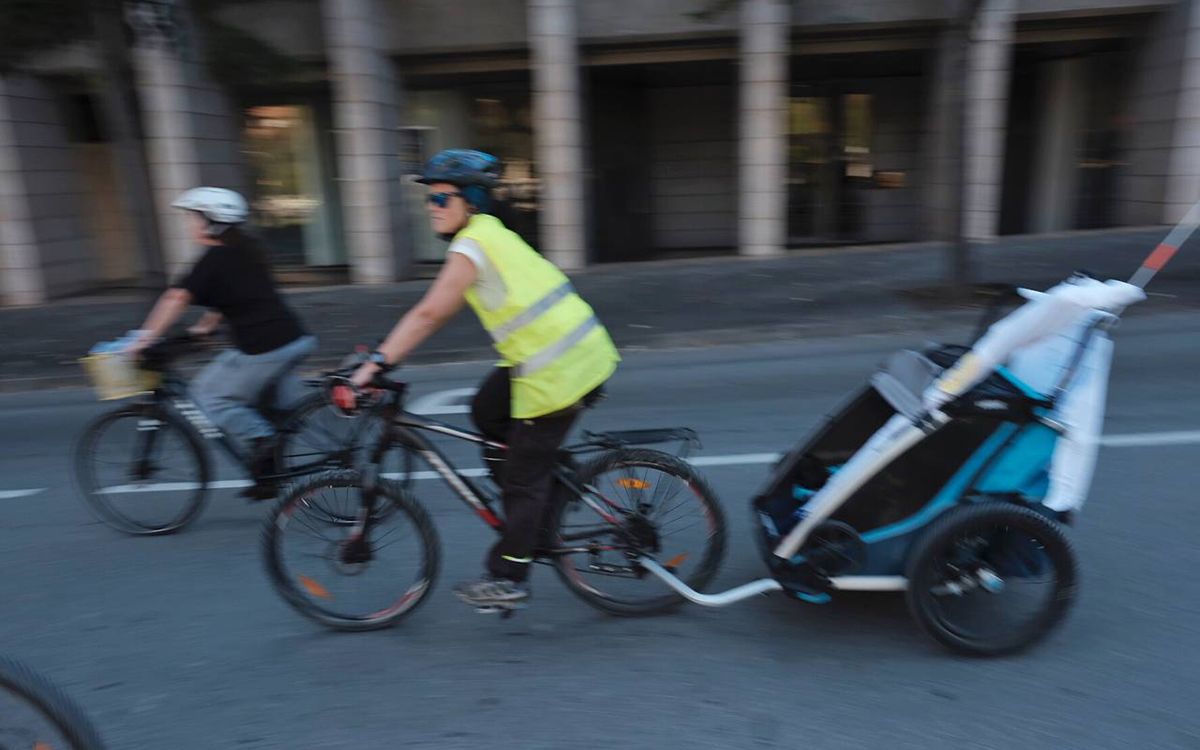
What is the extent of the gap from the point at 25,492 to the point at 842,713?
5.16 metres

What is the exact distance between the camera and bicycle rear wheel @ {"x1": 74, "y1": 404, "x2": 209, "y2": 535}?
4746 millimetres

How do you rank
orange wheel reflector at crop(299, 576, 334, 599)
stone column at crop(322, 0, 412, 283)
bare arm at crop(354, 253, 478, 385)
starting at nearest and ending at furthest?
bare arm at crop(354, 253, 478, 385) < orange wheel reflector at crop(299, 576, 334, 599) < stone column at crop(322, 0, 412, 283)

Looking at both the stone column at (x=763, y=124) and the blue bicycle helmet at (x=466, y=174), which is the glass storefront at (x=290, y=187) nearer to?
the stone column at (x=763, y=124)

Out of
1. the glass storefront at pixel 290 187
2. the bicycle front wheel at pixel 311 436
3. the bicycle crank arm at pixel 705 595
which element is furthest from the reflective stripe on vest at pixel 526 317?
the glass storefront at pixel 290 187

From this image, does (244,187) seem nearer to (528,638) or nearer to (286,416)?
(286,416)

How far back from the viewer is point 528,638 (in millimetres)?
3471

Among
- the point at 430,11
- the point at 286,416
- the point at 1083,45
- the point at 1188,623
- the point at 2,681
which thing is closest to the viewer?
the point at 2,681

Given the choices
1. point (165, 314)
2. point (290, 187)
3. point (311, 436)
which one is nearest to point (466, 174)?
point (311, 436)

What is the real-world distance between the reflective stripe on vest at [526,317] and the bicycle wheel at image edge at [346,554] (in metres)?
0.77

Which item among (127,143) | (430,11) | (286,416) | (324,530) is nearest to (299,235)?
(430,11)

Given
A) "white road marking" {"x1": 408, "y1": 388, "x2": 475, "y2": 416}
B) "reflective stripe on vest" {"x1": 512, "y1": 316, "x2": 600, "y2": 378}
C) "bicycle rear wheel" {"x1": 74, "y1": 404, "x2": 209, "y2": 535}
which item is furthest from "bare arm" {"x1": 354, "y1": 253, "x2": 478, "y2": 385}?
"white road marking" {"x1": 408, "y1": 388, "x2": 475, "y2": 416}

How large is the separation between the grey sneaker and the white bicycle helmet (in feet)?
7.76

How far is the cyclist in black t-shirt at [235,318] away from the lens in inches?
175

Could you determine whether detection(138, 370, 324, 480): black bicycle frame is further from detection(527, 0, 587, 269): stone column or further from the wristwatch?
detection(527, 0, 587, 269): stone column
